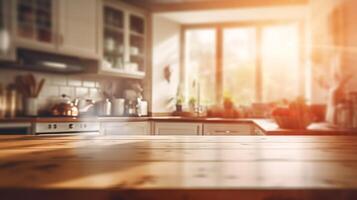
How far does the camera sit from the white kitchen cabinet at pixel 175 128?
313cm

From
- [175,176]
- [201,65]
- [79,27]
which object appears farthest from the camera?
[201,65]

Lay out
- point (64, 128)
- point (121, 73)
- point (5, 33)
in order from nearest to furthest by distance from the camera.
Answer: point (5, 33)
point (64, 128)
point (121, 73)

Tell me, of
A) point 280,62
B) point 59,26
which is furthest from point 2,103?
point 280,62

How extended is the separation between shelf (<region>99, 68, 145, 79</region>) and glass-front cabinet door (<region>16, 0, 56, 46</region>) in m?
→ 0.62

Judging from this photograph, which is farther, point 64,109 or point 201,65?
point 201,65

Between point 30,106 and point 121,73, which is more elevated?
point 121,73

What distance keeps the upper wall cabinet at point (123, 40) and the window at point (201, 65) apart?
68cm

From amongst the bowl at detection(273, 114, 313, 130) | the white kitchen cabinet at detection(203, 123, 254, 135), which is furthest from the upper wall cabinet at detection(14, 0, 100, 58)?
the bowl at detection(273, 114, 313, 130)

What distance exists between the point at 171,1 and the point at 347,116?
87.9 inches

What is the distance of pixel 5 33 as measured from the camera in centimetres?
236

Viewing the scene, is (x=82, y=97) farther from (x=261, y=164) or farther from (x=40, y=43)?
(x=261, y=164)

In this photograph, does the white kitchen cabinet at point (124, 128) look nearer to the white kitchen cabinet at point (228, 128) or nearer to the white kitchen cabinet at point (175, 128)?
the white kitchen cabinet at point (175, 128)

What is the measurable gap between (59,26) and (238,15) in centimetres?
195

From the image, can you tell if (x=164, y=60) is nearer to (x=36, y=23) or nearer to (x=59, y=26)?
(x=59, y=26)
